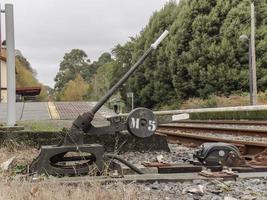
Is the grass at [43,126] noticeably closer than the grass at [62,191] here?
No

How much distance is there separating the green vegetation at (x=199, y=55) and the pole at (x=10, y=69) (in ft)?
73.2

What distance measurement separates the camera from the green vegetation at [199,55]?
105 ft

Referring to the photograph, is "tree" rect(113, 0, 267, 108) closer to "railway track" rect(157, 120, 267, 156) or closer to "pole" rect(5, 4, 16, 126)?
"railway track" rect(157, 120, 267, 156)

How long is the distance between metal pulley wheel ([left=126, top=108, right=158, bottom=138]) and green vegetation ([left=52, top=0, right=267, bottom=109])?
2526 cm

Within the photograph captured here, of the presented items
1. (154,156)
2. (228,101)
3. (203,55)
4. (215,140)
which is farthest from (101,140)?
(203,55)

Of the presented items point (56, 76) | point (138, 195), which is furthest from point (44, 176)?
point (56, 76)

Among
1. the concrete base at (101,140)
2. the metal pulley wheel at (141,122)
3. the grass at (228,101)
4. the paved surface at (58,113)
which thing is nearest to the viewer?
the metal pulley wheel at (141,122)

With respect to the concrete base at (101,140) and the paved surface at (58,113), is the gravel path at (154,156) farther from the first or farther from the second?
the paved surface at (58,113)

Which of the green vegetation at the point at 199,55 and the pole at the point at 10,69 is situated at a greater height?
the green vegetation at the point at 199,55

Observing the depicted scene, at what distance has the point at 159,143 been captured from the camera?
8.37m

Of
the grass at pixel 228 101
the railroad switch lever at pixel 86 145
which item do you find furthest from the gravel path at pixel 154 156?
the grass at pixel 228 101

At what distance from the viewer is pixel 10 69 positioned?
8977 millimetres

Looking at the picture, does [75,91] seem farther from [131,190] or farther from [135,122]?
[131,190]

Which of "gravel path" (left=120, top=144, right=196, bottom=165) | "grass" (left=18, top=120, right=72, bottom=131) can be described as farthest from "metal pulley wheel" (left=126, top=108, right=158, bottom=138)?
"grass" (left=18, top=120, right=72, bottom=131)
